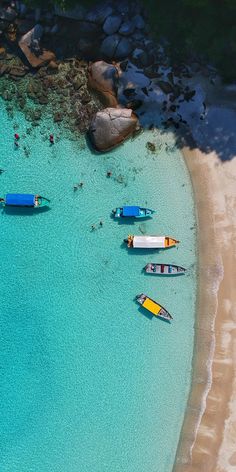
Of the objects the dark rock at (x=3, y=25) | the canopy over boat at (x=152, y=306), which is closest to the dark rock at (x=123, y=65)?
the dark rock at (x=3, y=25)

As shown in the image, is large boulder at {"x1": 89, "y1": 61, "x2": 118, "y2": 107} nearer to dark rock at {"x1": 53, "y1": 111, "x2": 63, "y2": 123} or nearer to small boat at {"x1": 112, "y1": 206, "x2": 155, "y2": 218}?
dark rock at {"x1": 53, "y1": 111, "x2": 63, "y2": 123}

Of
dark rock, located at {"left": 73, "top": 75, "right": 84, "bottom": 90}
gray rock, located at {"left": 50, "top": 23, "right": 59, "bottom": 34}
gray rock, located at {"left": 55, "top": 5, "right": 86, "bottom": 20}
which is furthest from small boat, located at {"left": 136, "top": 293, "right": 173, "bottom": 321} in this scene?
gray rock, located at {"left": 55, "top": 5, "right": 86, "bottom": 20}

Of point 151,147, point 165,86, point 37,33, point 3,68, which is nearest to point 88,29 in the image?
point 37,33

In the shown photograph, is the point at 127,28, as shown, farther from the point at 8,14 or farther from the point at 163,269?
the point at 163,269

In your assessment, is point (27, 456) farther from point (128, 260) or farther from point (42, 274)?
point (128, 260)

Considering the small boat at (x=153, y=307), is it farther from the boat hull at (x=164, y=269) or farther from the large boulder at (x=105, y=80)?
the large boulder at (x=105, y=80)

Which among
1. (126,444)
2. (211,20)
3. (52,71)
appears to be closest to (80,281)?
(126,444)
